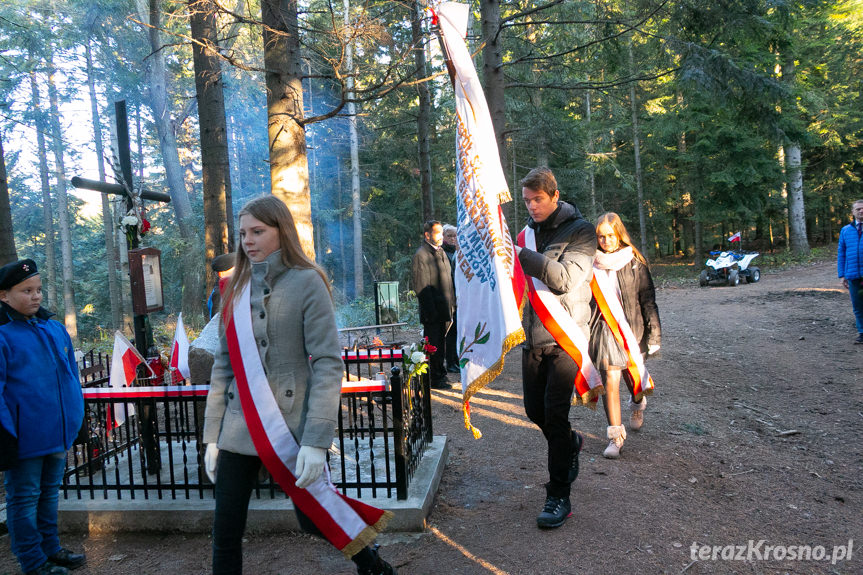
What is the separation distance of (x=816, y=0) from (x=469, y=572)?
60.0 ft

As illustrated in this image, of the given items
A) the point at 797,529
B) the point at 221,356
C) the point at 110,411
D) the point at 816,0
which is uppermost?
the point at 816,0

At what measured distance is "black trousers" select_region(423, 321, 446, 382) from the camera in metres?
7.88

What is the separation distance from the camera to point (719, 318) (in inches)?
483

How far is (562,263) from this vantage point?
3514 mm

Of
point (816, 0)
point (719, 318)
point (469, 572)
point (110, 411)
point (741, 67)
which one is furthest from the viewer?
point (816, 0)

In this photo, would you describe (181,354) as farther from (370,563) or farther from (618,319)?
Answer: (618,319)

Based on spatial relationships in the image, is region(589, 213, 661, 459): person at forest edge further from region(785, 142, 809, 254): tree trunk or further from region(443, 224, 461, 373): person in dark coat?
region(785, 142, 809, 254): tree trunk

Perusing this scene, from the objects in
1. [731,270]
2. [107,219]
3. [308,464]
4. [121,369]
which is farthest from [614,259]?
[107,219]

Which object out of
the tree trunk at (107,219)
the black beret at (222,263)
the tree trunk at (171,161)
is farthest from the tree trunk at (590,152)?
the black beret at (222,263)

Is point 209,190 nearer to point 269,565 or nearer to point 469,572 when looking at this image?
point 269,565

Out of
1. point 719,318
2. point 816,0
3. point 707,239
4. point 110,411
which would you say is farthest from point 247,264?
point 707,239

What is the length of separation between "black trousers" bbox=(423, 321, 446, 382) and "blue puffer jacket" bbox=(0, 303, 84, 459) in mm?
4835

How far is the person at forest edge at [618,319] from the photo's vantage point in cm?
495

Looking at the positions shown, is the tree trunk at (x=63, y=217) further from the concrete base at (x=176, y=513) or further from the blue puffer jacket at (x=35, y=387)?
the blue puffer jacket at (x=35, y=387)
